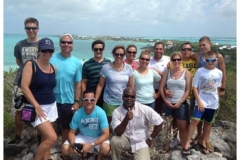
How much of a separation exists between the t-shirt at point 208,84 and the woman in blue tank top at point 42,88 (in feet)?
8.49

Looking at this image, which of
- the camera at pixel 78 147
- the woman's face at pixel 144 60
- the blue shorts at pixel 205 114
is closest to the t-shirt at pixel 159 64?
the woman's face at pixel 144 60

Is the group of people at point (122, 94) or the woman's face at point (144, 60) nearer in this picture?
the group of people at point (122, 94)

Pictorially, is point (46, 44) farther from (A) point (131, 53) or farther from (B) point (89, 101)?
(A) point (131, 53)

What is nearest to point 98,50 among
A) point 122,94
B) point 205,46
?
point 122,94

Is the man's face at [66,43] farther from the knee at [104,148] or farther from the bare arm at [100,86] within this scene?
the knee at [104,148]

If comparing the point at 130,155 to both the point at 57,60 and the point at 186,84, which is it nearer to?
the point at 186,84

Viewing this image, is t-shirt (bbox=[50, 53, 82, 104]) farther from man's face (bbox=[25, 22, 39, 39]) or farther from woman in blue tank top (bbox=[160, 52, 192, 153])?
woman in blue tank top (bbox=[160, 52, 192, 153])

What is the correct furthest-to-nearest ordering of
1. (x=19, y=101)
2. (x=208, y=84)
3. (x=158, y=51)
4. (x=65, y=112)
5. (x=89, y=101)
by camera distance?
(x=158, y=51) → (x=208, y=84) → (x=65, y=112) → (x=89, y=101) → (x=19, y=101)

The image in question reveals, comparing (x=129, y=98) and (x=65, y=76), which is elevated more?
(x=65, y=76)

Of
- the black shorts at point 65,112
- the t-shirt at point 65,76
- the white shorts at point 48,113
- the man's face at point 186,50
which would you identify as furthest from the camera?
the man's face at point 186,50

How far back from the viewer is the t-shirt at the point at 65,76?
15.2 feet

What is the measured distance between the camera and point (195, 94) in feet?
16.3

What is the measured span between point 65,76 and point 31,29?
3.66 ft

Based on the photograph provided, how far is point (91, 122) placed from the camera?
15.3 feet
